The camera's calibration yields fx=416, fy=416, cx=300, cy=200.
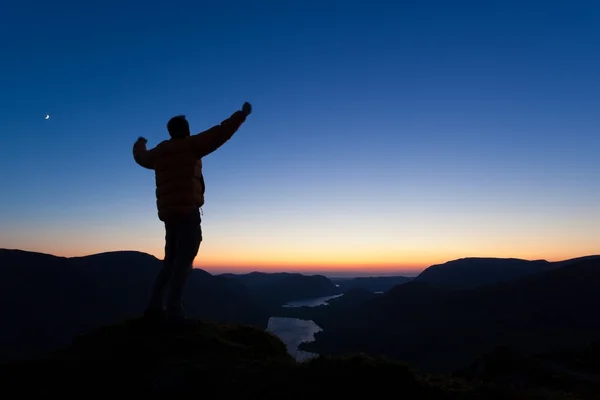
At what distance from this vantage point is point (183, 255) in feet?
26.7

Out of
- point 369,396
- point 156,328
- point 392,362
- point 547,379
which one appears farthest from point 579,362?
point 156,328

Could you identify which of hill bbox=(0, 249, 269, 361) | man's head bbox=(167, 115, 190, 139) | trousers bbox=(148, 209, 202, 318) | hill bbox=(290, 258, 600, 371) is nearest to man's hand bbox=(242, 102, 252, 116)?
man's head bbox=(167, 115, 190, 139)

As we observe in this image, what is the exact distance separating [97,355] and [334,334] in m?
160

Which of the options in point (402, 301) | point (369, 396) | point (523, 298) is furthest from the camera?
point (402, 301)

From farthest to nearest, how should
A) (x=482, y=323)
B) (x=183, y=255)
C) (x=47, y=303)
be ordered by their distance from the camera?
(x=47, y=303) → (x=482, y=323) → (x=183, y=255)

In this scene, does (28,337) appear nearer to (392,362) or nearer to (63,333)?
(63,333)

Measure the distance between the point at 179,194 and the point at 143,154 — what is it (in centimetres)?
145

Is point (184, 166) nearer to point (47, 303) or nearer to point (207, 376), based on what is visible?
point (207, 376)

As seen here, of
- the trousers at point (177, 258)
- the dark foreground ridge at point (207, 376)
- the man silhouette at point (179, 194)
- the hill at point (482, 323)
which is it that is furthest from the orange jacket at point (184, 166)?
the hill at point (482, 323)

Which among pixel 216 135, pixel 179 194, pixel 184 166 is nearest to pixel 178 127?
pixel 184 166

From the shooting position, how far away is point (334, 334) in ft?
519

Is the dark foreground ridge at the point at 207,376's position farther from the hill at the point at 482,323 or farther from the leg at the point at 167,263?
the hill at the point at 482,323

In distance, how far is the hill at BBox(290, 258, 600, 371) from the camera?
115 metres

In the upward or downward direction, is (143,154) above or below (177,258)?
above
